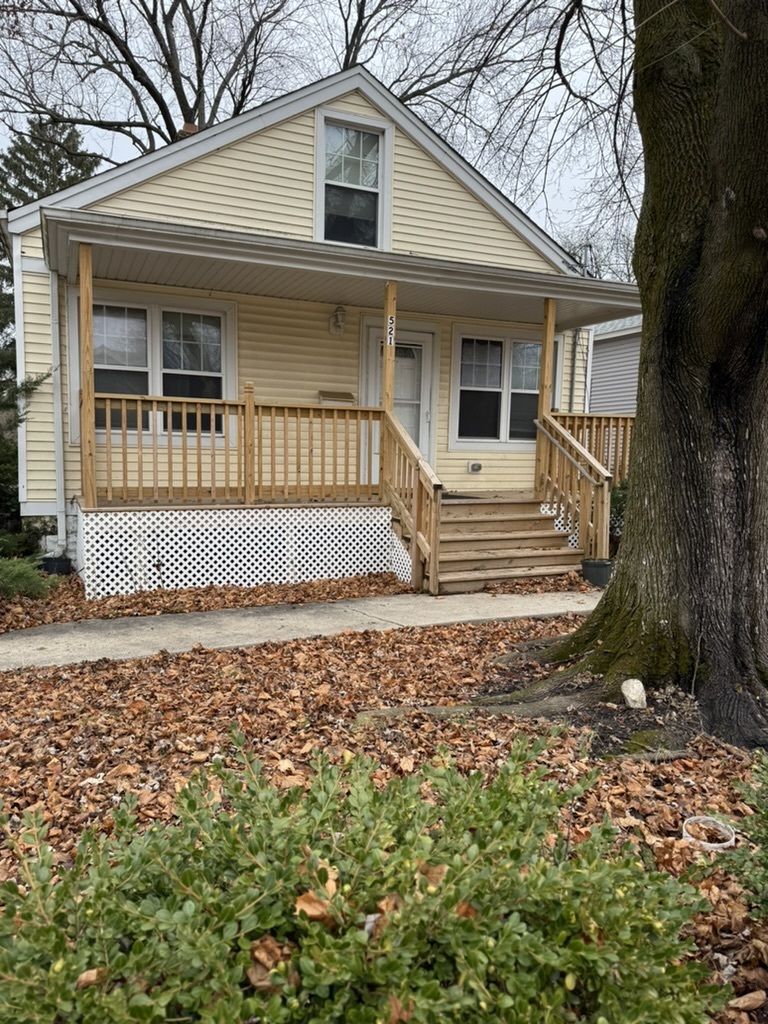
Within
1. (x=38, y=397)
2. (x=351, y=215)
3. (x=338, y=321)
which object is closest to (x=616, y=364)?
(x=351, y=215)

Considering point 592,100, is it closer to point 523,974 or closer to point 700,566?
point 700,566

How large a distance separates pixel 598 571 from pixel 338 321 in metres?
4.64

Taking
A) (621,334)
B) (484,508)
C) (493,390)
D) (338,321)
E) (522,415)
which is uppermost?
(621,334)

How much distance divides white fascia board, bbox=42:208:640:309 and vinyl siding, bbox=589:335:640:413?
9.76 metres

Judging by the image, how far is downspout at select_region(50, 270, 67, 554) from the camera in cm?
808

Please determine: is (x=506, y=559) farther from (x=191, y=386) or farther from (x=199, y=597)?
(x=191, y=386)

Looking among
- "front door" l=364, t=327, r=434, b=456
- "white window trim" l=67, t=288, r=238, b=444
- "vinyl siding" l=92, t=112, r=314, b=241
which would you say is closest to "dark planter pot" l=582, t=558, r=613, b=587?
"front door" l=364, t=327, r=434, b=456

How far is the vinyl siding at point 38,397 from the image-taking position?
8.04 metres

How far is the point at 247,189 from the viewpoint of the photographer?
28.9 feet

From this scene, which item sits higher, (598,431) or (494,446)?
(598,431)

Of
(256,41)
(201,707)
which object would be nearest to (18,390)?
(201,707)

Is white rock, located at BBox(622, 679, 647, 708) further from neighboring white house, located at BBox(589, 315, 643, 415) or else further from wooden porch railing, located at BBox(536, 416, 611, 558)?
neighboring white house, located at BBox(589, 315, 643, 415)

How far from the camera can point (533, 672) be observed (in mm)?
4145

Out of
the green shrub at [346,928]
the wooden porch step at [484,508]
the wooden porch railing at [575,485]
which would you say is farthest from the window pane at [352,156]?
the green shrub at [346,928]
